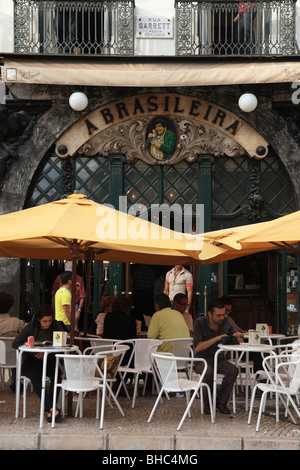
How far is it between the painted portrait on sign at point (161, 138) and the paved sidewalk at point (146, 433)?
23.8 feet

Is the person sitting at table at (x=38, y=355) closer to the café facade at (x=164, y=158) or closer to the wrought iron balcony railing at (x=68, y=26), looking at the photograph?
the café facade at (x=164, y=158)

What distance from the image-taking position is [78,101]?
14734 mm

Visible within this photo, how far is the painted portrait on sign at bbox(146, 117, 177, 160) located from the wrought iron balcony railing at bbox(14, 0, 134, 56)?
62.0 inches

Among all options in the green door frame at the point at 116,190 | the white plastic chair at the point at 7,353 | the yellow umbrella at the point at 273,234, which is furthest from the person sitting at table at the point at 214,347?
the green door frame at the point at 116,190

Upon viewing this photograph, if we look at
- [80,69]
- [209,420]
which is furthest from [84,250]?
[80,69]

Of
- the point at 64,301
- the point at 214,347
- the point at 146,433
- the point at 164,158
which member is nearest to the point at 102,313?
the point at 64,301

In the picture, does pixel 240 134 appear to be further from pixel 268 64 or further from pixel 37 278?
pixel 37 278

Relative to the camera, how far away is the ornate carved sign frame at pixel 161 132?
1512cm

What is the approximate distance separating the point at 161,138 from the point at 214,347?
7036 millimetres

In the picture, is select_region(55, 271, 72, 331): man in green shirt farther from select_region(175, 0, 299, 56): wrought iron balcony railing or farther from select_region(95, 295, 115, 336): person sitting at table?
select_region(175, 0, 299, 56): wrought iron balcony railing

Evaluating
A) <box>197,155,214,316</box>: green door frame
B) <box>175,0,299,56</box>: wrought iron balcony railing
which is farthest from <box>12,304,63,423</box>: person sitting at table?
<box>175,0,299,56</box>: wrought iron balcony railing

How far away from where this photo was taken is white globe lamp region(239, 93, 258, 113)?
1465cm

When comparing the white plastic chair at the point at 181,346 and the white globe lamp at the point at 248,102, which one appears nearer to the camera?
the white plastic chair at the point at 181,346

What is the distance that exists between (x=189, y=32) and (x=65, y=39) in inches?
104
